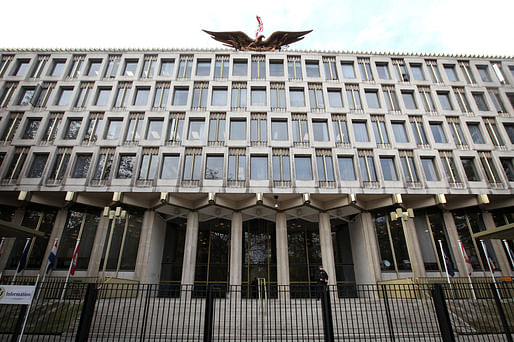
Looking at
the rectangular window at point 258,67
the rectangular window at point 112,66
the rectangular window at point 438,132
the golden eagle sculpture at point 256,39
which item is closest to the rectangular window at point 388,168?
the rectangular window at point 438,132

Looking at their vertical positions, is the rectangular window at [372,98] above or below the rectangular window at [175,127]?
above

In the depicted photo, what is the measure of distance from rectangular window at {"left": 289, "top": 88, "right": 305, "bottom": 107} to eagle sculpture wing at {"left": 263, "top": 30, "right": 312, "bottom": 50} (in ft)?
21.1

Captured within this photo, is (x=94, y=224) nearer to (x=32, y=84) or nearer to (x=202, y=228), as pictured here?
(x=202, y=228)

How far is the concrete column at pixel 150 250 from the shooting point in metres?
21.5

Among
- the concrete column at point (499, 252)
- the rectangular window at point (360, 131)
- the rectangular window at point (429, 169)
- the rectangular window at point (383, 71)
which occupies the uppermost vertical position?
the rectangular window at point (383, 71)

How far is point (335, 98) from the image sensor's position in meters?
27.1

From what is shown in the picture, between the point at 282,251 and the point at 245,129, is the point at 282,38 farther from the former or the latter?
the point at 282,251

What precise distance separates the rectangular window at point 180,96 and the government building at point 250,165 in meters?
0.17

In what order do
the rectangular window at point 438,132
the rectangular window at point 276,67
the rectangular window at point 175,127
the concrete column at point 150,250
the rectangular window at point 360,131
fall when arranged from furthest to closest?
the rectangular window at point 276,67 → the rectangular window at point 438,132 → the rectangular window at point 360,131 → the rectangular window at point 175,127 → the concrete column at point 150,250

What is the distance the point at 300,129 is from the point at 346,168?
5.44m

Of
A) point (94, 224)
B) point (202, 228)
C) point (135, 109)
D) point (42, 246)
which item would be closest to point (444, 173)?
point (202, 228)

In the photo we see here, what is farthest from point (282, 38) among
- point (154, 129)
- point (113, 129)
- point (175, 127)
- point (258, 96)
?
point (113, 129)

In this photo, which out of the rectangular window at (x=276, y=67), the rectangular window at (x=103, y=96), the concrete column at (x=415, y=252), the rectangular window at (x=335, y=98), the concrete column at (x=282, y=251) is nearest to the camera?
→ the concrete column at (x=415, y=252)

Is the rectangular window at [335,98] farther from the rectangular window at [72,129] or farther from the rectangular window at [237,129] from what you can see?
the rectangular window at [72,129]
